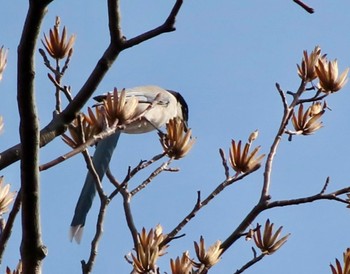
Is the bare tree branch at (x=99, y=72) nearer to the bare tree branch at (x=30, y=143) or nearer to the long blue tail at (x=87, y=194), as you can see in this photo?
the bare tree branch at (x=30, y=143)

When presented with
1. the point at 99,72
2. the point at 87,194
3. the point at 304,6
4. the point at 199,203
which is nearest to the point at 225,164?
the point at 199,203

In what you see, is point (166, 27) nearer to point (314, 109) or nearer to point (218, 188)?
point (218, 188)

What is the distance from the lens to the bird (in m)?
2.56

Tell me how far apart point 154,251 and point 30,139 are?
45 cm

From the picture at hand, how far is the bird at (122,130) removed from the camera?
2562 mm

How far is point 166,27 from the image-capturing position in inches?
62.8

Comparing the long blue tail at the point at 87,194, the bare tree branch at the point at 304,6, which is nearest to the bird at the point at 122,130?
the long blue tail at the point at 87,194

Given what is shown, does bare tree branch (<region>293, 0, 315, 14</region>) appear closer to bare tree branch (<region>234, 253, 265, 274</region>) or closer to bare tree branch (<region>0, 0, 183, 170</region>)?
bare tree branch (<region>0, 0, 183, 170</region>)

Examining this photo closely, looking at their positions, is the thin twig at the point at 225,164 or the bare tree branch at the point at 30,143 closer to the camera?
the bare tree branch at the point at 30,143

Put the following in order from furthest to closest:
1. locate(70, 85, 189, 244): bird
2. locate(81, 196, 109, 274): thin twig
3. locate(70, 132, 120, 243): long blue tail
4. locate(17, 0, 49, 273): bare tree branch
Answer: locate(70, 132, 120, 243): long blue tail
locate(70, 85, 189, 244): bird
locate(81, 196, 109, 274): thin twig
locate(17, 0, 49, 273): bare tree branch

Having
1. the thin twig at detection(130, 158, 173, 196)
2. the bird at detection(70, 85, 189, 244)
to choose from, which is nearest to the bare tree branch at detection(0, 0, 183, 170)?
the bird at detection(70, 85, 189, 244)

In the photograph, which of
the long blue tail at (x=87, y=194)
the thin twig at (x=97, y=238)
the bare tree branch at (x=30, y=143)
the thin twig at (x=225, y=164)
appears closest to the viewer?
the bare tree branch at (x=30, y=143)

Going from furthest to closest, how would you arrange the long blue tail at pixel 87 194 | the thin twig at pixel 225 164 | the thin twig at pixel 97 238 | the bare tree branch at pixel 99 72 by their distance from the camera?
the long blue tail at pixel 87 194 < the thin twig at pixel 225 164 < the thin twig at pixel 97 238 < the bare tree branch at pixel 99 72

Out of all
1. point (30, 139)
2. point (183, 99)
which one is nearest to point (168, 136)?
point (30, 139)
